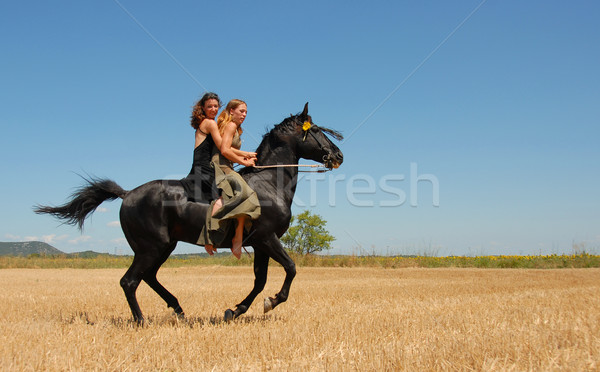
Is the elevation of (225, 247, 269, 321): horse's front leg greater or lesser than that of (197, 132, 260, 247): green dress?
lesser

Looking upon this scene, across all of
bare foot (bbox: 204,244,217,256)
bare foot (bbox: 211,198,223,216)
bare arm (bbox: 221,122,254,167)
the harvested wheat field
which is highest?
bare arm (bbox: 221,122,254,167)

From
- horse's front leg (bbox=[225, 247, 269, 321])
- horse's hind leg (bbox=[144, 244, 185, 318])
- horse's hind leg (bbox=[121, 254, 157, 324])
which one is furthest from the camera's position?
horse's hind leg (bbox=[144, 244, 185, 318])

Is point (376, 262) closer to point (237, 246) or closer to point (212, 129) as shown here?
point (237, 246)

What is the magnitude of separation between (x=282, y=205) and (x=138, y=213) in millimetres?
1787

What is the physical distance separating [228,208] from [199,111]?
55.4 inches

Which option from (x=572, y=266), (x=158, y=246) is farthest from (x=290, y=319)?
(x=572, y=266)

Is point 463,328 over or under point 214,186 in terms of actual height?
under

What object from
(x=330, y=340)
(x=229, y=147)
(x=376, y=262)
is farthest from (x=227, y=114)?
(x=376, y=262)

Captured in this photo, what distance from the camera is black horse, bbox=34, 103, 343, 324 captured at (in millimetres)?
5457

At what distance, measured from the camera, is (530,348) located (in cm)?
387

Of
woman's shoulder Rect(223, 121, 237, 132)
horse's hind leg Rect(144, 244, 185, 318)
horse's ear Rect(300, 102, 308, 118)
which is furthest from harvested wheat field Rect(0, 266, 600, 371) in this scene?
horse's ear Rect(300, 102, 308, 118)

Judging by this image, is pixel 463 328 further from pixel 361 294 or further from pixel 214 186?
pixel 361 294

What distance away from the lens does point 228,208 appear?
529 cm

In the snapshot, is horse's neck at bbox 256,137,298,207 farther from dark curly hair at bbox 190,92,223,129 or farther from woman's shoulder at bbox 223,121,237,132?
dark curly hair at bbox 190,92,223,129
